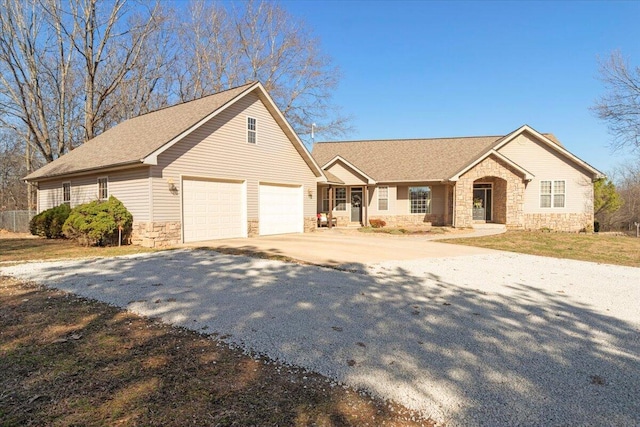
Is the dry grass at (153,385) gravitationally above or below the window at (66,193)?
below

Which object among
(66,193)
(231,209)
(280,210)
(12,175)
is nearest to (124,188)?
(231,209)

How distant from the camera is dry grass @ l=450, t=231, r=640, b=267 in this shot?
36.5 feet

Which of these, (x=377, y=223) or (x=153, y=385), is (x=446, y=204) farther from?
(x=153, y=385)

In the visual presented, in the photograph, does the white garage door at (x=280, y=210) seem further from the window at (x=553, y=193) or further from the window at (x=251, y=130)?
the window at (x=553, y=193)

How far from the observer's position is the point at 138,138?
566 inches

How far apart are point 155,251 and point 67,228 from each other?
186 inches

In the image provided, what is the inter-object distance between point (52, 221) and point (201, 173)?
311 inches

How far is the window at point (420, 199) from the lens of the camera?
72.6 ft

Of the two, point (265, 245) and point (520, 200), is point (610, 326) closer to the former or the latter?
point (265, 245)

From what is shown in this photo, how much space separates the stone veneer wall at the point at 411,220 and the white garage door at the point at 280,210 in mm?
6471

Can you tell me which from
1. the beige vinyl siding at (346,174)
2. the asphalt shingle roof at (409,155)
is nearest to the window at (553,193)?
the asphalt shingle roof at (409,155)

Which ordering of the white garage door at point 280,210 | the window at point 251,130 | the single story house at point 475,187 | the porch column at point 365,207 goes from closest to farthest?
the window at point 251,130, the white garage door at point 280,210, the single story house at point 475,187, the porch column at point 365,207

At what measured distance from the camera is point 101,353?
3.55 metres

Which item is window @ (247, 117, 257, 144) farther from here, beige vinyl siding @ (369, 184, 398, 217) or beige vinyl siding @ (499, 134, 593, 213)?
beige vinyl siding @ (499, 134, 593, 213)
